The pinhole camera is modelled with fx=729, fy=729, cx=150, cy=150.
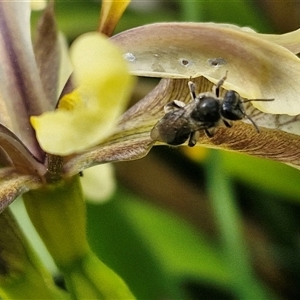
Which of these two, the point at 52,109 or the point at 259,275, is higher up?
the point at 52,109

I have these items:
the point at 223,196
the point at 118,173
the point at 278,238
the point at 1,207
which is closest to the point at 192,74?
the point at 1,207

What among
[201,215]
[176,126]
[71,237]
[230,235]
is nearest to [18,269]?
[71,237]

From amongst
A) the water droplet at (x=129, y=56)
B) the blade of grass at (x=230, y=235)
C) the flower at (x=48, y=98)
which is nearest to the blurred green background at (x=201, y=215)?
the blade of grass at (x=230, y=235)

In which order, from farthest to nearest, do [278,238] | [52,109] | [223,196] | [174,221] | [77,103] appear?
[278,238], [174,221], [223,196], [52,109], [77,103]

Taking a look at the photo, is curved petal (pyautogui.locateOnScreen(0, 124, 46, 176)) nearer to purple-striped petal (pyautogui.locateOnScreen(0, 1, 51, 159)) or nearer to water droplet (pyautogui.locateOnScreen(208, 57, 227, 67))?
purple-striped petal (pyautogui.locateOnScreen(0, 1, 51, 159))

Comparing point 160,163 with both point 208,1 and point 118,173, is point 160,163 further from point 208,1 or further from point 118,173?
point 208,1

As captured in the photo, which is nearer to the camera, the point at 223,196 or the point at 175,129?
the point at 175,129

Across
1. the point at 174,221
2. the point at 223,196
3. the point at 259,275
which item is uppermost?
the point at 223,196

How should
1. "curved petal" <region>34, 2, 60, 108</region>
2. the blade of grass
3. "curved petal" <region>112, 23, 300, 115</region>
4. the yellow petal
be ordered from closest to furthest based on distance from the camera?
1. the yellow petal
2. "curved petal" <region>112, 23, 300, 115</region>
3. "curved petal" <region>34, 2, 60, 108</region>
4. the blade of grass

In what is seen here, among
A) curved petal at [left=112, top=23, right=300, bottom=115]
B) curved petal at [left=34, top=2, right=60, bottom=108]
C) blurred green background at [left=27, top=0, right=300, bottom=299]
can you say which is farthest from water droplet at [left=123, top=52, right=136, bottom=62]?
blurred green background at [left=27, top=0, right=300, bottom=299]
